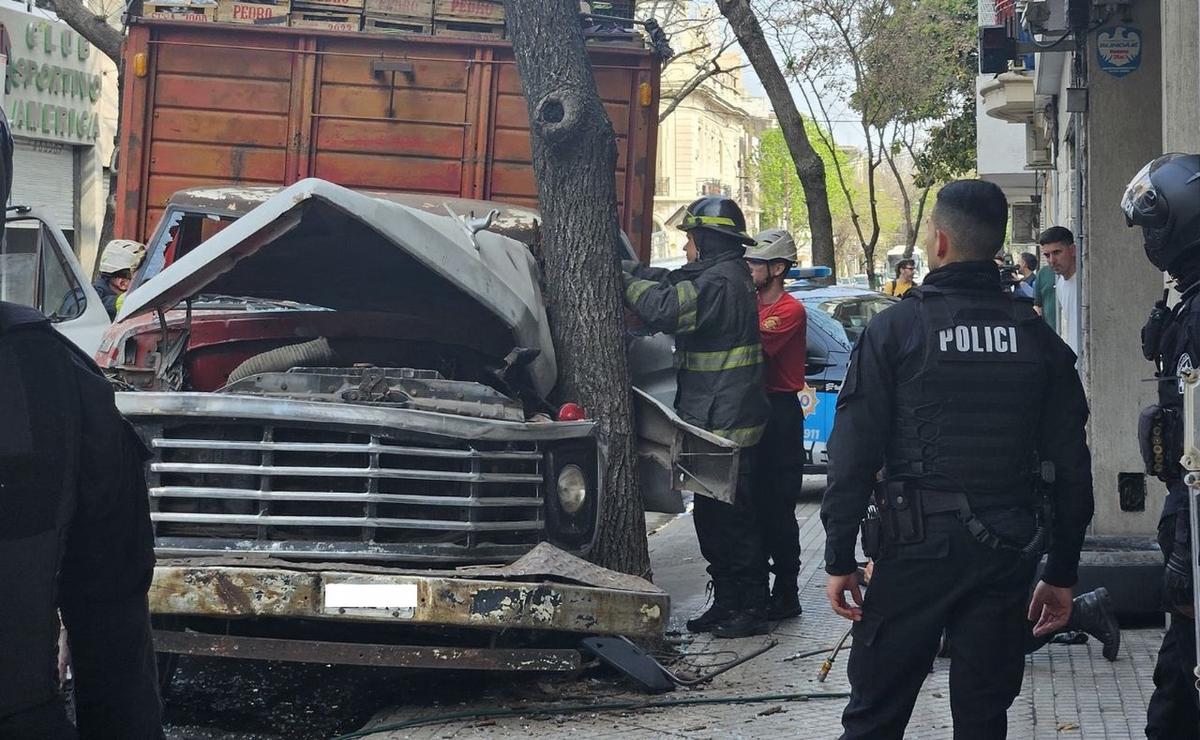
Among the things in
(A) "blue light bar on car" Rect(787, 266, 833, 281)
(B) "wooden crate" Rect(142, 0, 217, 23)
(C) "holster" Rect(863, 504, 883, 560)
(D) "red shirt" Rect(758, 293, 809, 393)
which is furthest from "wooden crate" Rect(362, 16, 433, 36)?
(A) "blue light bar on car" Rect(787, 266, 833, 281)

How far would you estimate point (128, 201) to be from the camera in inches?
350

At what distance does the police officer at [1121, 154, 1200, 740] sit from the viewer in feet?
12.5

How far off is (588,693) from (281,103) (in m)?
4.77

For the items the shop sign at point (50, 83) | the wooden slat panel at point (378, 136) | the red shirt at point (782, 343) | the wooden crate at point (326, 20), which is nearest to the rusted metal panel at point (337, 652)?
the red shirt at point (782, 343)

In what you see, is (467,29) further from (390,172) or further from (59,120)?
(59,120)

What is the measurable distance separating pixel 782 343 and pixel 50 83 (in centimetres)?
1743

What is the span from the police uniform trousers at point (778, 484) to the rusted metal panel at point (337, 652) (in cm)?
246

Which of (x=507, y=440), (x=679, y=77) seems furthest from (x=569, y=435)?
(x=679, y=77)

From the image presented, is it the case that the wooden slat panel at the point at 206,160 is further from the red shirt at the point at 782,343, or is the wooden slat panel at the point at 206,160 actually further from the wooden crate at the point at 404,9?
the red shirt at the point at 782,343

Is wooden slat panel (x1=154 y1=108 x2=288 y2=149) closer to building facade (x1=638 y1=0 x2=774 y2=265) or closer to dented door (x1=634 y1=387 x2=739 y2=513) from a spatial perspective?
dented door (x1=634 y1=387 x2=739 y2=513)

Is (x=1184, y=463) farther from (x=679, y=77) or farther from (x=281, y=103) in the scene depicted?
(x=679, y=77)

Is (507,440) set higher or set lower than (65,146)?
lower

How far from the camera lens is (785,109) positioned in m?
17.1

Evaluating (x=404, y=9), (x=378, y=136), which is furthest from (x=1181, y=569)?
(x=404, y=9)
